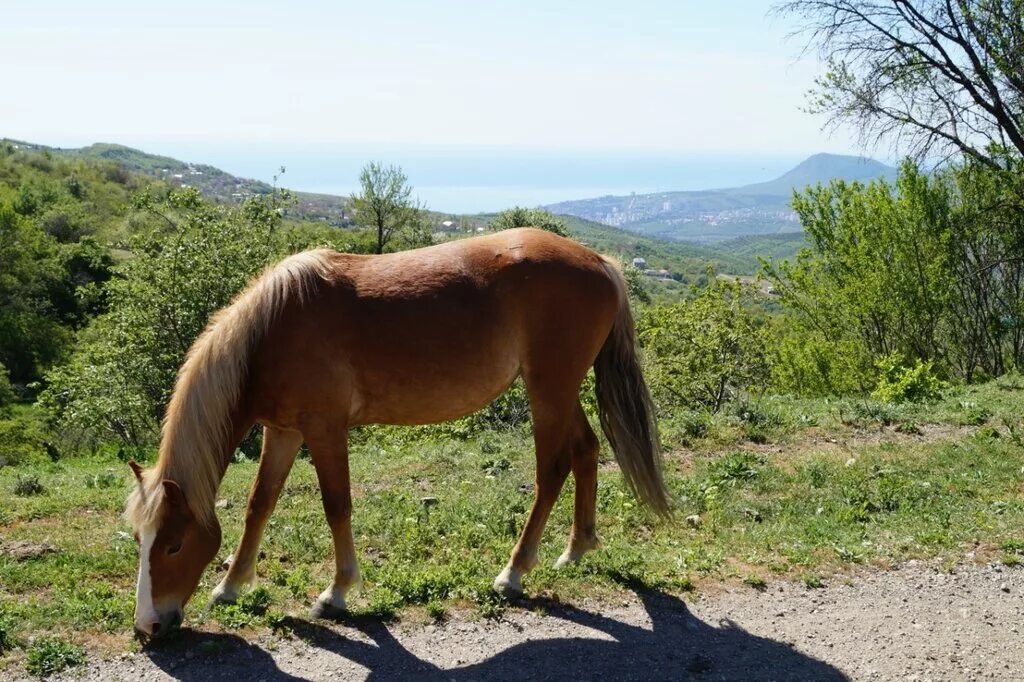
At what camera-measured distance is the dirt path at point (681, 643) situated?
460 cm

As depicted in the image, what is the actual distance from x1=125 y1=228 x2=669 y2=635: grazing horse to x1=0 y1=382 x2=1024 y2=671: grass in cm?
43

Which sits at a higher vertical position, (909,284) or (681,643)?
(909,284)

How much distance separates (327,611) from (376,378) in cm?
165

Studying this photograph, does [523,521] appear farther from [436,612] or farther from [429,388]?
[429,388]

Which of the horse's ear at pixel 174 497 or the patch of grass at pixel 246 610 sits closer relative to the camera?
the horse's ear at pixel 174 497

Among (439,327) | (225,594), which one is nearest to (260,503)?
(225,594)

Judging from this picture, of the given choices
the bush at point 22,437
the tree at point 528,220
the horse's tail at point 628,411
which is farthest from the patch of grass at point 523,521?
the tree at point 528,220

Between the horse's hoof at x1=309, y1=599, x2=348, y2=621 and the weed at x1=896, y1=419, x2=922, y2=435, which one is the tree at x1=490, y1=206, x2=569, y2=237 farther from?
the horse's hoof at x1=309, y1=599, x2=348, y2=621

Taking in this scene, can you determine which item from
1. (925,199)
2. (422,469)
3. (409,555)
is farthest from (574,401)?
(925,199)

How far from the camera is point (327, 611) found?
5219mm

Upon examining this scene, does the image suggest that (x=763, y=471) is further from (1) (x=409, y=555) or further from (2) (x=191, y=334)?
(2) (x=191, y=334)

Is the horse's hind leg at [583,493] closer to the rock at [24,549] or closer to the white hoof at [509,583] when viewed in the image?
the white hoof at [509,583]

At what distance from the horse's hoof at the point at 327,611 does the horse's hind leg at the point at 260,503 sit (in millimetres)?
612

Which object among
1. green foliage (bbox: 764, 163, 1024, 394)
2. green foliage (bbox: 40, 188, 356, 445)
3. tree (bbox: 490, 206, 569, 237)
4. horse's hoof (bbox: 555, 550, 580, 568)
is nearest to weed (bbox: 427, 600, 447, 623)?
horse's hoof (bbox: 555, 550, 580, 568)
